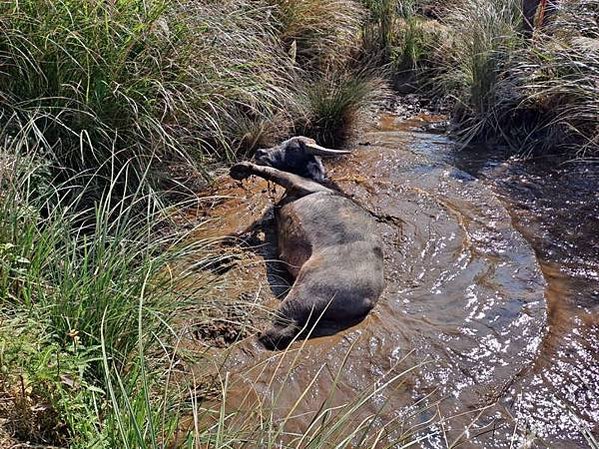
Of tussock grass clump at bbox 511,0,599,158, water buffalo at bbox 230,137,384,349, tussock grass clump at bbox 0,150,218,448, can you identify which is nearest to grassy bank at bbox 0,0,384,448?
tussock grass clump at bbox 0,150,218,448

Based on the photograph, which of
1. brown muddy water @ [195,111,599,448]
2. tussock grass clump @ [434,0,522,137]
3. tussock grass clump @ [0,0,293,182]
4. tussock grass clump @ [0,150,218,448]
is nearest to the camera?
tussock grass clump @ [0,150,218,448]

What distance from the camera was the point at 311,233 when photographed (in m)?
4.73

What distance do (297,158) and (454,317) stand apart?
7.01 feet

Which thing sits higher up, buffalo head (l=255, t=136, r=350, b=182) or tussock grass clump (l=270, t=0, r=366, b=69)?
tussock grass clump (l=270, t=0, r=366, b=69)

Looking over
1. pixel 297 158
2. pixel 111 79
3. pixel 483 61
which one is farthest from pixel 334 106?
pixel 111 79

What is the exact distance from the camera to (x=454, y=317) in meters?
4.23

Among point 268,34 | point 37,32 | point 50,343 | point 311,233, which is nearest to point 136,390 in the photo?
point 50,343

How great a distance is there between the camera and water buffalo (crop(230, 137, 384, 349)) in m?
4.04

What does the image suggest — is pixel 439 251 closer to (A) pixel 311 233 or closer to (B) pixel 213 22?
(A) pixel 311 233

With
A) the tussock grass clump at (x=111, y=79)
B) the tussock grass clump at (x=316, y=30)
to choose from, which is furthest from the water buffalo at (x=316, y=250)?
the tussock grass clump at (x=316, y=30)

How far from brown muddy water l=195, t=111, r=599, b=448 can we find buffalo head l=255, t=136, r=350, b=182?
30 centimetres

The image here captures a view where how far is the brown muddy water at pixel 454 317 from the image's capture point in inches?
132

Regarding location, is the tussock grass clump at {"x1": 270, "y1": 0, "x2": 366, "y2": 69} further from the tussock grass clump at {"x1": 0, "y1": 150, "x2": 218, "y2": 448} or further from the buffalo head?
the tussock grass clump at {"x1": 0, "y1": 150, "x2": 218, "y2": 448}

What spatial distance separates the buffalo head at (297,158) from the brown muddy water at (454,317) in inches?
11.7
